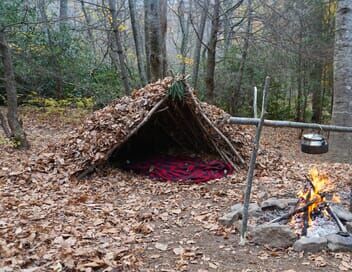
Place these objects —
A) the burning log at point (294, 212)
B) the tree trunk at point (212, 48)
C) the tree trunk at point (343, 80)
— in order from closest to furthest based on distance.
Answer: the burning log at point (294, 212)
the tree trunk at point (343, 80)
the tree trunk at point (212, 48)

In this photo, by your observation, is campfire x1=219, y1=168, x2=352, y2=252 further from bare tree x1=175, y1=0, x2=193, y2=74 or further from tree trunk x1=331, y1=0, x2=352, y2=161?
bare tree x1=175, y1=0, x2=193, y2=74

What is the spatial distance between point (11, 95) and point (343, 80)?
624 centimetres

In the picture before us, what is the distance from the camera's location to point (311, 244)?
140 inches

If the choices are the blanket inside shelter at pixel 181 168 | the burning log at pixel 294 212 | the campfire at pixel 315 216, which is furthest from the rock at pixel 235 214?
the blanket inside shelter at pixel 181 168

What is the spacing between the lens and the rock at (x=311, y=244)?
11.6ft

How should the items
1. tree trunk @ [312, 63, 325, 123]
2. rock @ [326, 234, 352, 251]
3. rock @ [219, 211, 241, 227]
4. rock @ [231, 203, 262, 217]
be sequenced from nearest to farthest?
rock @ [326, 234, 352, 251] → rock @ [219, 211, 241, 227] → rock @ [231, 203, 262, 217] → tree trunk @ [312, 63, 325, 123]

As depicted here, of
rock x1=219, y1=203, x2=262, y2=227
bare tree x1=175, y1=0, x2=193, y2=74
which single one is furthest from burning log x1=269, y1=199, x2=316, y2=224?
bare tree x1=175, y1=0, x2=193, y2=74

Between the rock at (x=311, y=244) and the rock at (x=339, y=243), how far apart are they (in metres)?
0.05

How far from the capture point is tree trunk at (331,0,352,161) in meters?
6.88

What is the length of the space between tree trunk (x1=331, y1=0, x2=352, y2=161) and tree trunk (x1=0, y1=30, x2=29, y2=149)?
6.02 meters

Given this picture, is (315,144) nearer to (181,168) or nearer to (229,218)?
(229,218)

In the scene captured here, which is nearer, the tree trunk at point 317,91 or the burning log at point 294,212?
the burning log at point 294,212

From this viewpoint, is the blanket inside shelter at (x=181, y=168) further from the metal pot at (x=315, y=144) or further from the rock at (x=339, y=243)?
the rock at (x=339, y=243)

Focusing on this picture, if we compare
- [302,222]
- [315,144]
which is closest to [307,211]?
[302,222]
